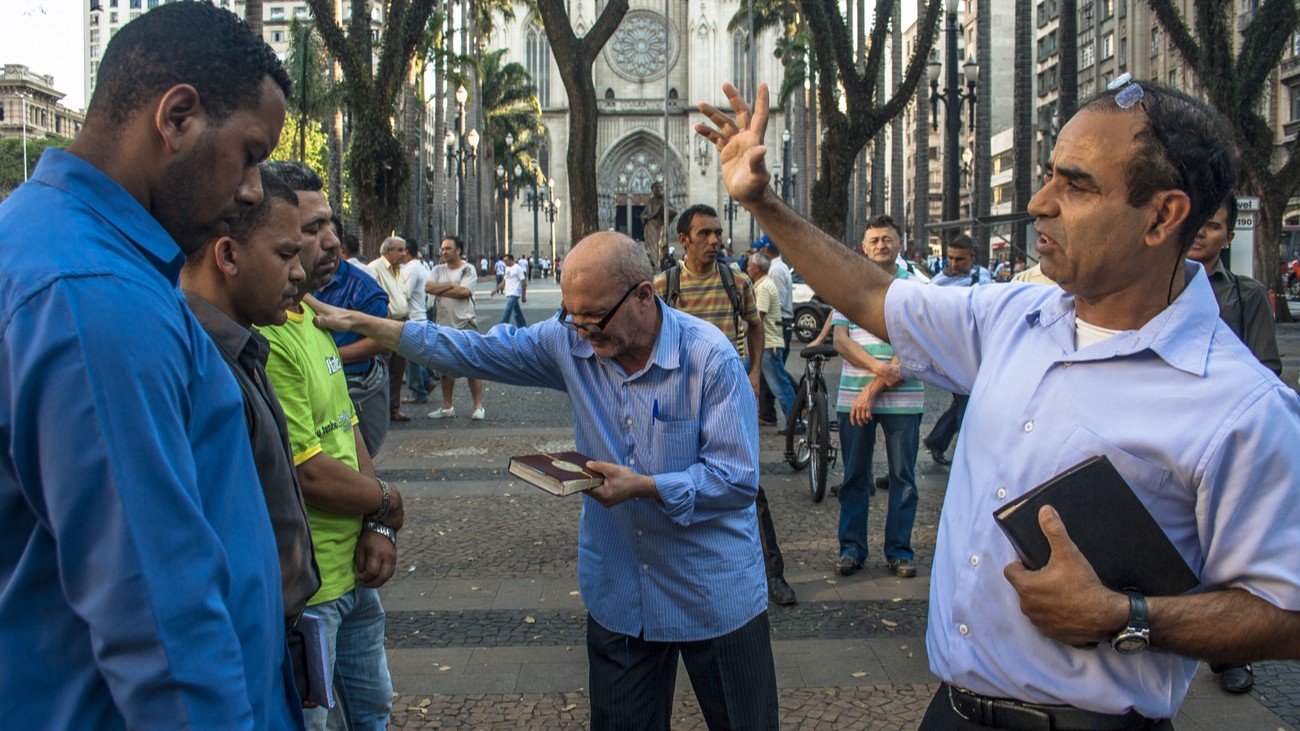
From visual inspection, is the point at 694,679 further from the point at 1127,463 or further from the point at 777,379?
the point at 777,379

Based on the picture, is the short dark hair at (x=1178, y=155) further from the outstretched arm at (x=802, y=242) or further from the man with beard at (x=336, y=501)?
the man with beard at (x=336, y=501)

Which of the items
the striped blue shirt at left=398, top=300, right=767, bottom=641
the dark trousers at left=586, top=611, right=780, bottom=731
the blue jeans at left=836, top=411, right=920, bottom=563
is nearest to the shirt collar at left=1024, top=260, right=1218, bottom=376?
the striped blue shirt at left=398, top=300, right=767, bottom=641

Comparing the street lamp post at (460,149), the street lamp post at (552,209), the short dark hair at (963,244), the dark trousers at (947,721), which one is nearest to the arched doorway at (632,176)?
the street lamp post at (552,209)

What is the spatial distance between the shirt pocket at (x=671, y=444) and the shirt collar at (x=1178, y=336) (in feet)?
3.89

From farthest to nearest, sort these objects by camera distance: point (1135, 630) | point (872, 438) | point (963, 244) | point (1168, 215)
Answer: point (963, 244), point (872, 438), point (1168, 215), point (1135, 630)

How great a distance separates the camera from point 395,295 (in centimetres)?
1072

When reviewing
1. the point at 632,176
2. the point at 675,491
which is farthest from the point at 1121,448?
the point at 632,176

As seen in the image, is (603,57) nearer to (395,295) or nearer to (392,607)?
(395,295)

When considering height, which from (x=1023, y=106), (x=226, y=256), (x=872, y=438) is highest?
(x=1023, y=106)

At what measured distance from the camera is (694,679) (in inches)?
118

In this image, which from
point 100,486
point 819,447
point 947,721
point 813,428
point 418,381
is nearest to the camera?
point 100,486

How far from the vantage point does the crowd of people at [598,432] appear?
4.45ft

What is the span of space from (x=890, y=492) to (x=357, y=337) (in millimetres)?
3048

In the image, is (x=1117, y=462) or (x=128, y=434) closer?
(x=128, y=434)
